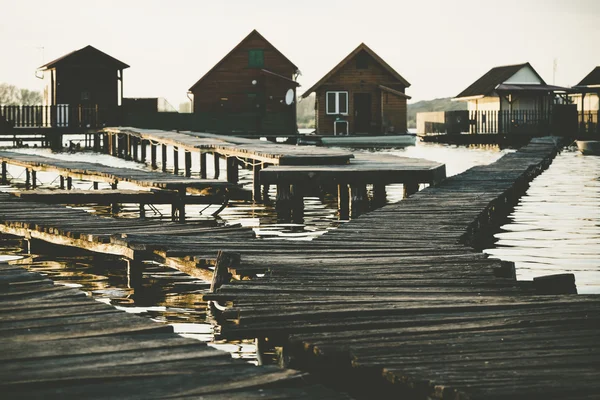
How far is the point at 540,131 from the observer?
6009cm

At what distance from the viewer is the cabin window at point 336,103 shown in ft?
208

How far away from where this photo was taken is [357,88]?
→ 2515 inches

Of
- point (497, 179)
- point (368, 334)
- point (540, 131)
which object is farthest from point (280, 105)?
point (368, 334)

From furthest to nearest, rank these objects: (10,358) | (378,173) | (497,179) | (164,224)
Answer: (497,179)
(378,173)
(164,224)
(10,358)

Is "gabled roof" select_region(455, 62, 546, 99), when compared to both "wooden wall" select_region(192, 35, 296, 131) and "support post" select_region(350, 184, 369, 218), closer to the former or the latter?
"wooden wall" select_region(192, 35, 296, 131)

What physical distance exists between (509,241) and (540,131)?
4504 cm

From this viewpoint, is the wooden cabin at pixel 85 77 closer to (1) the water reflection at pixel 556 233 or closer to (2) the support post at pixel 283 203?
(1) the water reflection at pixel 556 233

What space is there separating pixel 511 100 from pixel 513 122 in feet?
13.1

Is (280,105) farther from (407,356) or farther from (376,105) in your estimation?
(407,356)

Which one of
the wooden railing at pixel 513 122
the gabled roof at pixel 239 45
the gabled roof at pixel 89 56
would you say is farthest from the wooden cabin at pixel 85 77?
the wooden railing at pixel 513 122

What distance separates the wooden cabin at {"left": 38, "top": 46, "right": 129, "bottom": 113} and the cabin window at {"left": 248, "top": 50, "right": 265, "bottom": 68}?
9.82 meters

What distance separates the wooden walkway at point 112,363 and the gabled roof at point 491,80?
61.9 m

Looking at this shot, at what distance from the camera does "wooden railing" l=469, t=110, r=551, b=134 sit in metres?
60.7

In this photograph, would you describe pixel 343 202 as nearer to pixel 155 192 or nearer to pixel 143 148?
pixel 155 192
